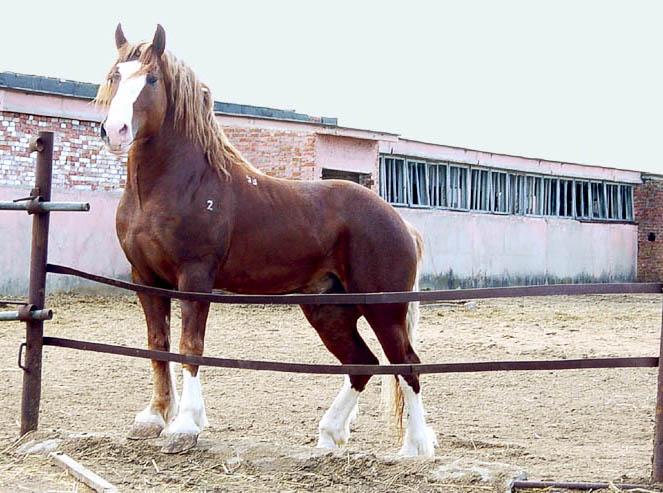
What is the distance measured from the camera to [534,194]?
1062 inches

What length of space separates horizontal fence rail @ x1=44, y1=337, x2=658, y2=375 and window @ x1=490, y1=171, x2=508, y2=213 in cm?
2093

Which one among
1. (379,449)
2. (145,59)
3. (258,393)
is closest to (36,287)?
(145,59)

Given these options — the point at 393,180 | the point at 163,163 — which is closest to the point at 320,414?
the point at 163,163

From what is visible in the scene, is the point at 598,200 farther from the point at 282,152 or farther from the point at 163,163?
the point at 163,163

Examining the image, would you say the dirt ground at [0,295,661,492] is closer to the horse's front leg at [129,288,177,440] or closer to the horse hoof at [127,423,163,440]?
the horse hoof at [127,423,163,440]

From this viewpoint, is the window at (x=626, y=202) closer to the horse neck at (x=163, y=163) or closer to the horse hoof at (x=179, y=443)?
the horse neck at (x=163, y=163)

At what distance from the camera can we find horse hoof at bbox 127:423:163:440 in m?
5.05

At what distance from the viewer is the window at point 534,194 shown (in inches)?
1053

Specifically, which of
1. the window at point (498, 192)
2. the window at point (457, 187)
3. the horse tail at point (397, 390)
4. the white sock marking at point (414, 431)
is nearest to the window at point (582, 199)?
the window at point (498, 192)

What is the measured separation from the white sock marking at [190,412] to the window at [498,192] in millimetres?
20910

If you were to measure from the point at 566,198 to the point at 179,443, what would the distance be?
24632 mm

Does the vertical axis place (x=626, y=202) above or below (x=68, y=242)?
A: above

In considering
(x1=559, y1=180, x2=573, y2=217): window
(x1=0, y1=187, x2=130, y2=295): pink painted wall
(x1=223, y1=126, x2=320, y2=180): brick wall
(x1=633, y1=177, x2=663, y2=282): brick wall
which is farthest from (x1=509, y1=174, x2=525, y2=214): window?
(x1=0, y1=187, x2=130, y2=295): pink painted wall

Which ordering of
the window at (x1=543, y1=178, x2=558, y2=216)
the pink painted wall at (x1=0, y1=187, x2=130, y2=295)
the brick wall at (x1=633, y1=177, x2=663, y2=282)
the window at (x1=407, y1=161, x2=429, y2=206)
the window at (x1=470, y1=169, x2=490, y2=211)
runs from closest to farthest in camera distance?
the pink painted wall at (x1=0, y1=187, x2=130, y2=295)
the window at (x1=407, y1=161, x2=429, y2=206)
the window at (x1=470, y1=169, x2=490, y2=211)
the window at (x1=543, y1=178, x2=558, y2=216)
the brick wall at (x1=633, y1=177, x2=663, y2=282)
